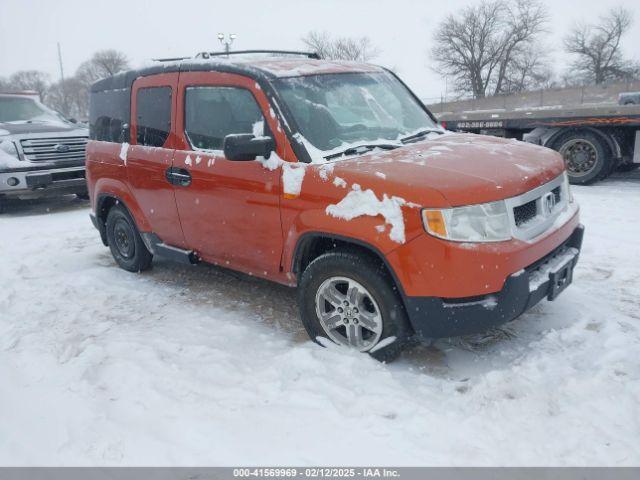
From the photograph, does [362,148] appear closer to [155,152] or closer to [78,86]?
[155,152]

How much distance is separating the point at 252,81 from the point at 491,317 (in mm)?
2281

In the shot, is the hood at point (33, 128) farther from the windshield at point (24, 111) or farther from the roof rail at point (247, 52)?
the roof rail at point (247, 52)

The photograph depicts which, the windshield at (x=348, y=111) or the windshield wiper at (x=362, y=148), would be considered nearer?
the windshield wiper at (x=362, y=148)

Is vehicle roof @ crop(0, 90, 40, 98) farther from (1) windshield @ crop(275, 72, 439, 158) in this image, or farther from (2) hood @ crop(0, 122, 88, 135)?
(1) windshield @ crop(275, 72, 439, 158)

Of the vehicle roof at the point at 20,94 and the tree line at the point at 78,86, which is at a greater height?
the tree line at the point at 78,86

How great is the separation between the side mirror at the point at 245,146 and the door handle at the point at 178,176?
32.5 inches

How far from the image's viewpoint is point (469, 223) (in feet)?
9.66

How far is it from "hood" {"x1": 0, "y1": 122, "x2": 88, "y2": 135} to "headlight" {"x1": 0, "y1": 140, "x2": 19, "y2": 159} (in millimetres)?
276

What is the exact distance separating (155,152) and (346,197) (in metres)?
2.09

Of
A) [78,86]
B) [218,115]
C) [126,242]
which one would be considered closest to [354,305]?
[218,115]

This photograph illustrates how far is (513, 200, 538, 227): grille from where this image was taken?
3.12 m

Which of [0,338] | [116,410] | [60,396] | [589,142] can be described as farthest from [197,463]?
[589,142]

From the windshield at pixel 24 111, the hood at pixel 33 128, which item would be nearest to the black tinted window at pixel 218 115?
the hood at pixel 33 128

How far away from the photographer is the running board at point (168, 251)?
14.7 feet
